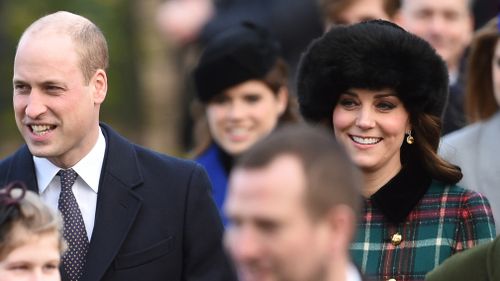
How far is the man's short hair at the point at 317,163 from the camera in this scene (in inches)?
190

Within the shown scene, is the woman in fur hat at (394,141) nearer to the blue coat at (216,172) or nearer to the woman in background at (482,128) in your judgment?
the woman in background at (482,128)

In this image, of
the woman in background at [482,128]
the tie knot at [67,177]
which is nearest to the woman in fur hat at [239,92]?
the woman in background at [482,128]

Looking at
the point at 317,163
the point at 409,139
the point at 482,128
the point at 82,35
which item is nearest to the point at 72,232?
the point at 82,35

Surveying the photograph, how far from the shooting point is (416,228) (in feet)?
22.2

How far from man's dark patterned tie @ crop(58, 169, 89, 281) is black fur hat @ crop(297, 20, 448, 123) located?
108 cm

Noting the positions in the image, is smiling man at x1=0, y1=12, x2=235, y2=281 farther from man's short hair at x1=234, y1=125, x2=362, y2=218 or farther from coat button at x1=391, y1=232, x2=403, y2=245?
man's short hair at x1=234, y1=125, x2=362, y2=218

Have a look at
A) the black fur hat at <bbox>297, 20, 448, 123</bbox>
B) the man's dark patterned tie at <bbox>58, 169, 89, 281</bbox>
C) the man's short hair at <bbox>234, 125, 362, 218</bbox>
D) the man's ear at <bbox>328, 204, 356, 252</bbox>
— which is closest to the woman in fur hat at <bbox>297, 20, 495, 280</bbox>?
the black fur hat at <bbox>297, 20, 448, 123</bbox>

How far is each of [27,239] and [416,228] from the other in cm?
174

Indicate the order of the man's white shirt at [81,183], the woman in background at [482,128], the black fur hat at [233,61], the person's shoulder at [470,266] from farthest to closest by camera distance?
the black fur hat at [233,61] → the woman in background at [482,128] → the man's white shirt at [81,183] → the person's shoulder at [470,266]

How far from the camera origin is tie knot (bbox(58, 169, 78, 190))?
6633 millimetres

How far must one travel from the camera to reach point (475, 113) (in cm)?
857

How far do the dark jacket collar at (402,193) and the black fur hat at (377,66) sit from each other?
26 cm

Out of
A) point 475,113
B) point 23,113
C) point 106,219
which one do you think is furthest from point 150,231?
point 475,113

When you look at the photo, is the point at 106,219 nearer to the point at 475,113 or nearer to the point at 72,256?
the point at 72,256
